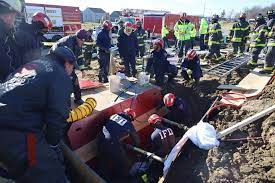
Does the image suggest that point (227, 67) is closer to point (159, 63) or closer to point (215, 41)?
point (215, 41)

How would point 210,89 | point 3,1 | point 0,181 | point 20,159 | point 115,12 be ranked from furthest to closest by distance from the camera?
point 115,12, point 210,89, point 3,1, point 0,181, point 20,159

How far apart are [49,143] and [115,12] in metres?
63.0

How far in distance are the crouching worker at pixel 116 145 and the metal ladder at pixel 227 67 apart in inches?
180

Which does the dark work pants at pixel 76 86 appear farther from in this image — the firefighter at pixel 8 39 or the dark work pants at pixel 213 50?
the dark work pants at pixel 213 50

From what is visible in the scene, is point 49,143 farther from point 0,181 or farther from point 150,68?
point 150,68

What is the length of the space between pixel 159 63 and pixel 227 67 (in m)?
2.58

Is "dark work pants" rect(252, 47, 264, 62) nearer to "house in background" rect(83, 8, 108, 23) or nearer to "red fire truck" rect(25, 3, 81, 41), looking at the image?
"red fire truck" rect(25, 3, 81, 41)

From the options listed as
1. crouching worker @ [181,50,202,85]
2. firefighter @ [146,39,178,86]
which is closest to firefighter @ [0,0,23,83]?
firefighter @ [146,39,178,86]

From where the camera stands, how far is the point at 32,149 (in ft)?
9.96

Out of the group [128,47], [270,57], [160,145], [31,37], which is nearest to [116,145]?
[160,145]

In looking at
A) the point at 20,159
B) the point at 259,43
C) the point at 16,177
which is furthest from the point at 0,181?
the point at 259,43

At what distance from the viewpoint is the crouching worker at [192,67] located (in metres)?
8.17

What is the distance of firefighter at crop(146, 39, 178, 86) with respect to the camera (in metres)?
8.16

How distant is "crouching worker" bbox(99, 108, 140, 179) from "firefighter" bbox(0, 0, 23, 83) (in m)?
1.79
